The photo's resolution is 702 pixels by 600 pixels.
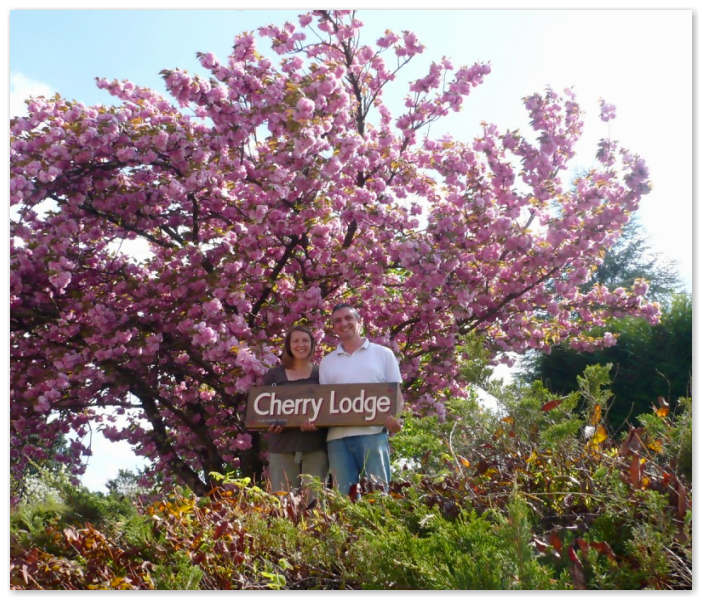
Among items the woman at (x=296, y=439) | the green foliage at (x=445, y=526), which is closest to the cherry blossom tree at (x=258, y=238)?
the woman at (x=296, y=439)

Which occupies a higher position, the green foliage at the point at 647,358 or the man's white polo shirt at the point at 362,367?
the green foliage at the point at 647,358

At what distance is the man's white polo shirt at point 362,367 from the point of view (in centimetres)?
448

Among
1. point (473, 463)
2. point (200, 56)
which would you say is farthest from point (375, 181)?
point (473, 463)

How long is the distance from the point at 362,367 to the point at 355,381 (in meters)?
0.09

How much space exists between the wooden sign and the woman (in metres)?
0.11

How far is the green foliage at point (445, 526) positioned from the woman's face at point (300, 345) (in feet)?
5.15

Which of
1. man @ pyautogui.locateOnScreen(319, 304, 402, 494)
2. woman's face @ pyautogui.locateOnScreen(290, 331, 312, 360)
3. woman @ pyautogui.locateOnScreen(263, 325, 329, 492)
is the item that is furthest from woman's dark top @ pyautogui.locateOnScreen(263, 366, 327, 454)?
woman's face @ pyautogui.locateOnScreen(290, 331, 312, 360)

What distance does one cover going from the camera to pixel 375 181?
7.43 meters

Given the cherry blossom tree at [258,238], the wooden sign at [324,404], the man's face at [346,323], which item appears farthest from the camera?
the cherry blossom tree at [258,238]

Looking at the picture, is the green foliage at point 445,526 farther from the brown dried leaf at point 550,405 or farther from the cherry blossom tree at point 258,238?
the cherry blossom tree at point 258,238

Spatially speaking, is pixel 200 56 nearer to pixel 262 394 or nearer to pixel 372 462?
pixel 262 394

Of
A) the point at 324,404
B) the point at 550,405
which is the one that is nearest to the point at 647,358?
the point at 324,404

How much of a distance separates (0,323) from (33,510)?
141cm

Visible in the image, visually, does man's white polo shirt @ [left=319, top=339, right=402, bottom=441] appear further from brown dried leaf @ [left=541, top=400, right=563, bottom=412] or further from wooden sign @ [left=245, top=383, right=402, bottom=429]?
brown dried leaf @ [left=541, top=400, right=563, bottom=412]
